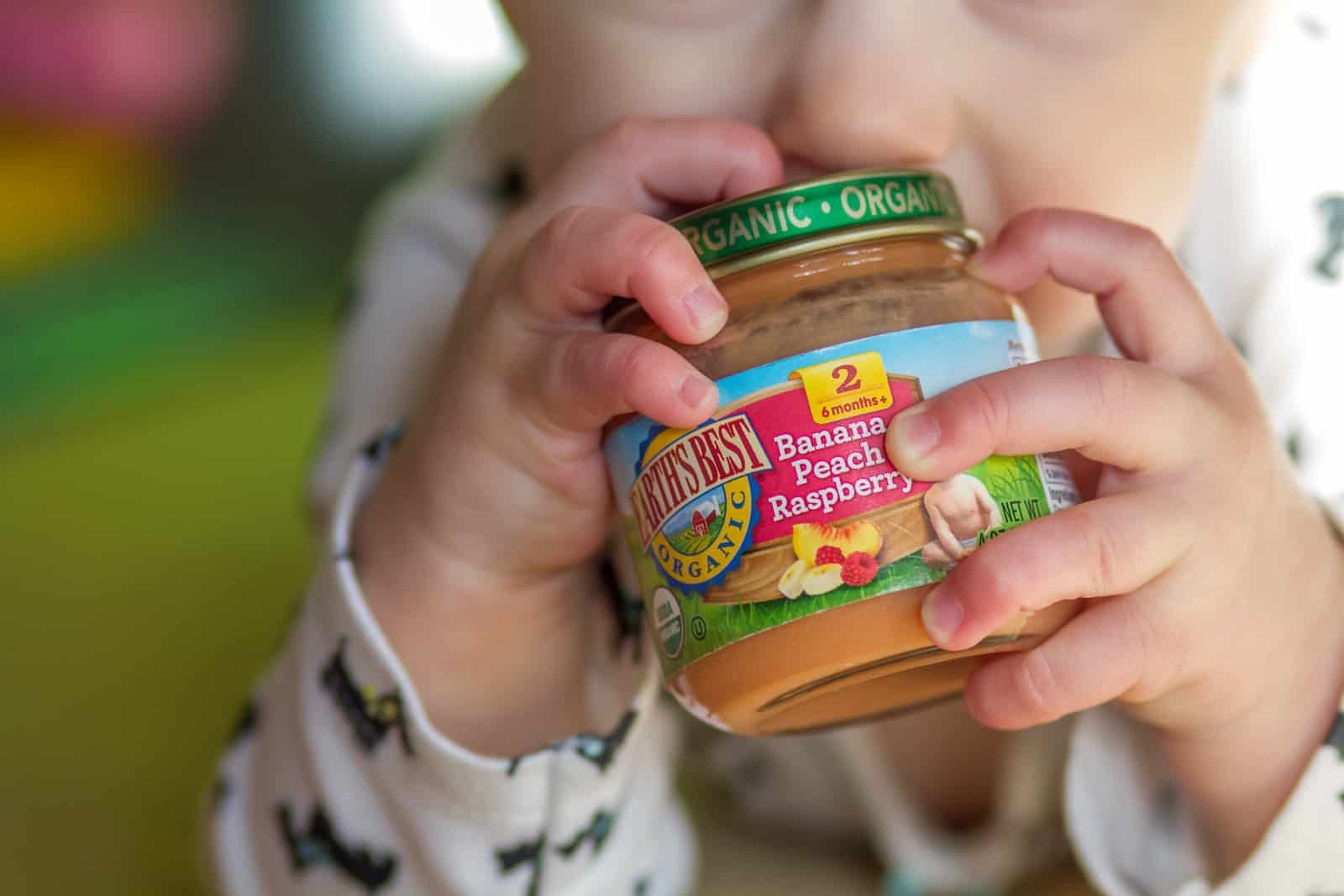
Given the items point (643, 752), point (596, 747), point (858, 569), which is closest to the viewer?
point (858, 569)

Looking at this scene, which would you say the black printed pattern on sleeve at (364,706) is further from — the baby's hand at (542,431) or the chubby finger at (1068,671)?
the chubby finger at (1068,671)

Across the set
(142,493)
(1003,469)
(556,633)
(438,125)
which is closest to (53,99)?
(438,125)

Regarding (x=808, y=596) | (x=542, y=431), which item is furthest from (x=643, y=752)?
(x=808, y=596)

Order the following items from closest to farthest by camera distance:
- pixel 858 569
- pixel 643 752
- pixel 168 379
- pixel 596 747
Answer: pixel 858 569 < pixel 596 747 < pixel 643 752 < pixel 168 379

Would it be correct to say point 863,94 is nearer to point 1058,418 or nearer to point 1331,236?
point 1058,418

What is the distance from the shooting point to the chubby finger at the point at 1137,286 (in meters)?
0.66

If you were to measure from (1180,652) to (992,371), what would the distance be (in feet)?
0.64

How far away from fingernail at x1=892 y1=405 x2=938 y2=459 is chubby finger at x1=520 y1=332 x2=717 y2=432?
0.08 metres

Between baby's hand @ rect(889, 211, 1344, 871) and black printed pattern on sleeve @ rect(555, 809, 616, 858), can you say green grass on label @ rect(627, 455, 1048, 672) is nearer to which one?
baby's hand @ rect(889, 211, 1344, 871)

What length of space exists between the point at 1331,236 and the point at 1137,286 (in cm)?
36

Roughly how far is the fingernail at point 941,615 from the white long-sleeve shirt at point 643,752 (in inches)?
12.1

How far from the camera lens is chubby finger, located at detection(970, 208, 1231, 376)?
0.66m

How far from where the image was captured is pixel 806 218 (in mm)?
560

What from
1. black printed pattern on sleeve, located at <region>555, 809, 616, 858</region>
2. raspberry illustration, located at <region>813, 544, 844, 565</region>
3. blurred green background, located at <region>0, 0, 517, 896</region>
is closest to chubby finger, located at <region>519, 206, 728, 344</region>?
raspberry illustration, located at <region>813, 544, 844, 565</region>
